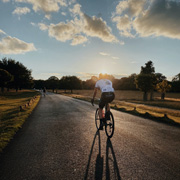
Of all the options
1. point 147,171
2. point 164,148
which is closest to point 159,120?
point 164,148

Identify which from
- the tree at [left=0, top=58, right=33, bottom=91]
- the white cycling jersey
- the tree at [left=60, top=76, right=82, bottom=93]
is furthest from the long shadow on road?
the tree at [left=60, top=76, right=82, bottom=93]

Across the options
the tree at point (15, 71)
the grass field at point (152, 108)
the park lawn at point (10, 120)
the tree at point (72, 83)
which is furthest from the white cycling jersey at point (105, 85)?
the tree at point (72, 83)

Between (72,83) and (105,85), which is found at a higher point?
(72,83)

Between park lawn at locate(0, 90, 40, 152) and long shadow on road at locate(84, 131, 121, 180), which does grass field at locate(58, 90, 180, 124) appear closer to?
long shadow on road at locate(84, 131, 121, 180)

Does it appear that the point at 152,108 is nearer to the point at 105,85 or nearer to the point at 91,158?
the point at 105,85

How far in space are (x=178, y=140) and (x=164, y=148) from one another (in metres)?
1.18

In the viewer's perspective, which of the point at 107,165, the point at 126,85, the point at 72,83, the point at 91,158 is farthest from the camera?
the point at 126,85

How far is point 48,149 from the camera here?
396cm

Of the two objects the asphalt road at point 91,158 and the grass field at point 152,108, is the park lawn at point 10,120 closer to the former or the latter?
the asphalt road at point 91,158

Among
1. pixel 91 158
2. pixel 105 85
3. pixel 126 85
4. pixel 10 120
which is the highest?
pixel 126 85

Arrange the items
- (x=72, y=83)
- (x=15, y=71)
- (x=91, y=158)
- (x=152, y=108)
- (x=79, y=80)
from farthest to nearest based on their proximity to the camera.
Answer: (x=79, y=80) < (x=72, y=83) < (x=15, y=71) < (x=152, y=108) < (x=91, y=158)

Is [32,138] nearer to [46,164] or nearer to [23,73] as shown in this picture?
[46,164]

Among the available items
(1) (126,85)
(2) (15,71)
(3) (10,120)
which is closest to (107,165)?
(3) (10,120)

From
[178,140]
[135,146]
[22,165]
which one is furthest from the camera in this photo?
[178,140]
